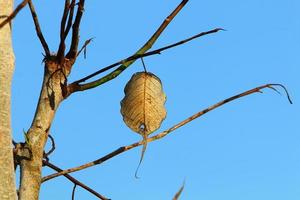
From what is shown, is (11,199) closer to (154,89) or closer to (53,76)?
(53,76)

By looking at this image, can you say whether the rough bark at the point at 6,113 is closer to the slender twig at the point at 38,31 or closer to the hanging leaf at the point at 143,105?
the slender twig at the point at 38,31

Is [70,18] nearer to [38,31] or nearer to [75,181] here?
[38,31]

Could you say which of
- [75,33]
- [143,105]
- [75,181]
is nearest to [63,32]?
[75,33]

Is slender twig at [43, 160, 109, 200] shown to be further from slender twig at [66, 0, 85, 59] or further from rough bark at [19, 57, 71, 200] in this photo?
slender twig at [66, 0, 85, 59]

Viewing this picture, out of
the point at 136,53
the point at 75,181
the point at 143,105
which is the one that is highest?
the point at 136,53

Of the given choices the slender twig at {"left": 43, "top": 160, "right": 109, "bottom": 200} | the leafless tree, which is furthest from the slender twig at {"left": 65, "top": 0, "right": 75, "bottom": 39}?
the slender twig at {"left": 43, "top": 160, "right": 109, "bottom": 200}

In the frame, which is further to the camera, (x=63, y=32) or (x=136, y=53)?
(x=136, y=53)

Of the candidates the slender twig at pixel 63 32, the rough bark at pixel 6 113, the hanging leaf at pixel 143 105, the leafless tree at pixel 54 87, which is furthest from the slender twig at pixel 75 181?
the rough bark at pixel 6 113
